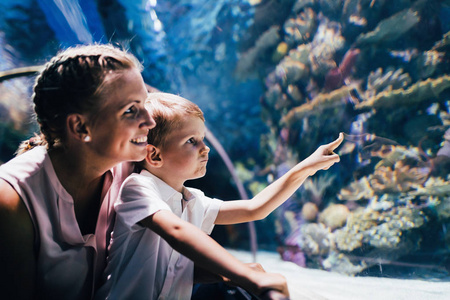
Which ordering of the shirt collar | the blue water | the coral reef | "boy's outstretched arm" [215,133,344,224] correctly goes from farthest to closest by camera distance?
1. the coral reef
2. the blue water
3. "boy's outstretched arm" [215,133,344,224]
4. the shirt collar

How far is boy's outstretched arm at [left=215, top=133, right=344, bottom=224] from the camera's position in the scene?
1.09m


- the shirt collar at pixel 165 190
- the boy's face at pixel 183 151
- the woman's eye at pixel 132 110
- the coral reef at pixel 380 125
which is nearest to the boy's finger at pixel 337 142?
the boy's face at pixel 183 151

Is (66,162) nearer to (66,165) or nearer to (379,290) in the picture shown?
(66,165)

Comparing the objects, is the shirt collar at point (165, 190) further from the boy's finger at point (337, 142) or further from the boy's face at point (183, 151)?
the boy's finger at point (337, 142)

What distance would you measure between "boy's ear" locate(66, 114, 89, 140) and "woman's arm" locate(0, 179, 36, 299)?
0.68 ft

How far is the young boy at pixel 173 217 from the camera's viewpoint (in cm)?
63

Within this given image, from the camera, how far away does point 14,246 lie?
0.71 m

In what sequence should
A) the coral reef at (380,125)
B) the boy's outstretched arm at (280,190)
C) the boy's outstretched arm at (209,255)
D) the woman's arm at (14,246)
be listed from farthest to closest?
the coral reef at (380,125) → the boy's outstretched arm at (280,190) → the woman's arm at (14,246) → the boy's outstretched arm at (209,255)

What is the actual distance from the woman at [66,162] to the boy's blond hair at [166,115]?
11cm

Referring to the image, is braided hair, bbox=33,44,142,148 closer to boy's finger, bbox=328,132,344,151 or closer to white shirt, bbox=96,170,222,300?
white shirt, bbox=96,170,222,300

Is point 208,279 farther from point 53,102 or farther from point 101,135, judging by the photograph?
point 53,102

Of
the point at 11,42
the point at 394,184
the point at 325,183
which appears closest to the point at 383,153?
the point at 394,184

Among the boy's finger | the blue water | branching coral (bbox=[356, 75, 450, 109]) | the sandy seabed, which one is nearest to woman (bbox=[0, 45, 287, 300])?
the boy's finger

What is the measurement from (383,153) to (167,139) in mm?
2088
